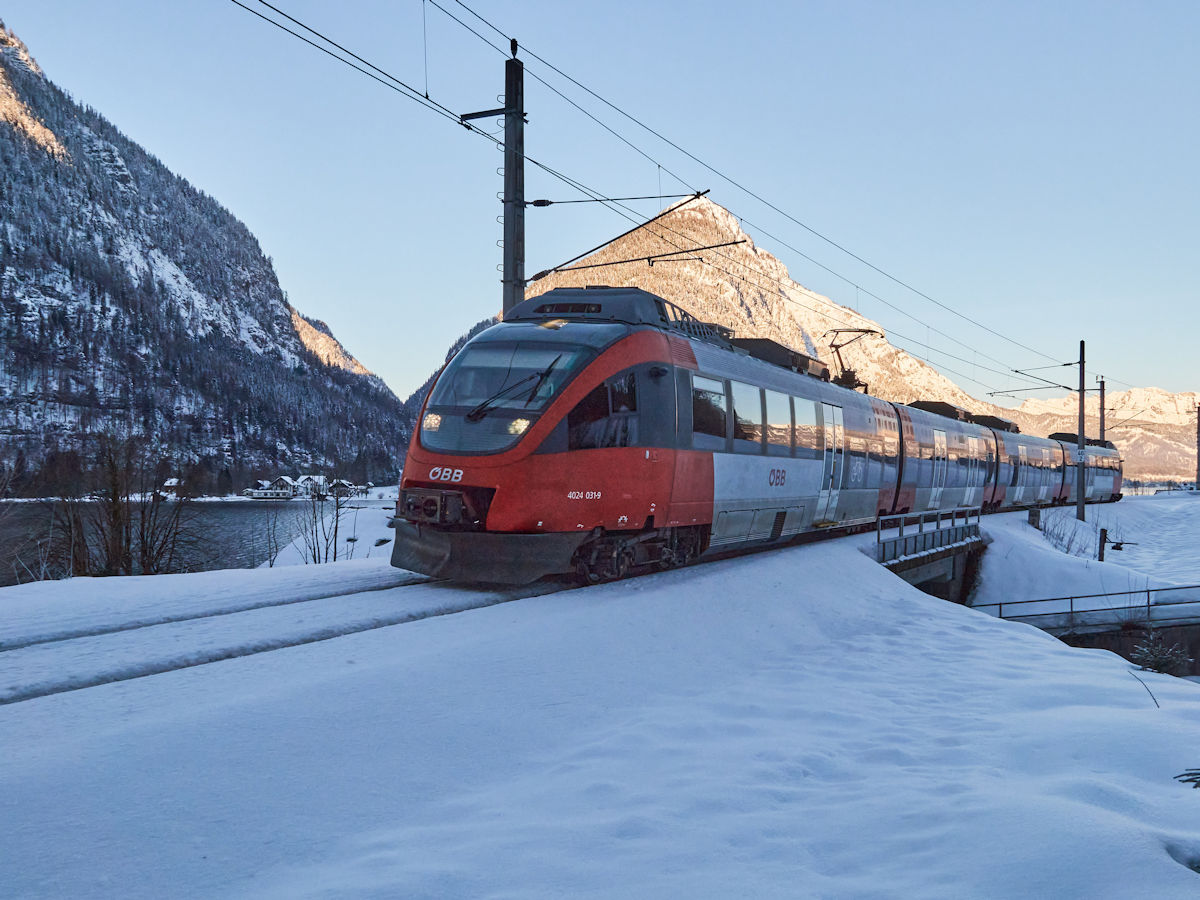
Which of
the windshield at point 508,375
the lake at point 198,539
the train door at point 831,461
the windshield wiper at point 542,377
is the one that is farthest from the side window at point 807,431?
the lake at point 198,539

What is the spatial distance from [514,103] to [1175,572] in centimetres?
3562

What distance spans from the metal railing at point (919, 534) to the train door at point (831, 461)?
1.16 meters

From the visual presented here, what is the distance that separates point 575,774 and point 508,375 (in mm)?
6848

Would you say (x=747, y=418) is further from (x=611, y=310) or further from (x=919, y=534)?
(x=919, y=534)

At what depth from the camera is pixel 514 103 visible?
1570cm

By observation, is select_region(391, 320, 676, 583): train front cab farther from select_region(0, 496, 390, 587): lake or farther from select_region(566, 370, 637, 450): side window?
select_region(0, 496, 390, 587): lake

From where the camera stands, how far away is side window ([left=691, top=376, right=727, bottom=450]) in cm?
1309

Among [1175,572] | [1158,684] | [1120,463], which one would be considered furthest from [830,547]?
[1120,463]

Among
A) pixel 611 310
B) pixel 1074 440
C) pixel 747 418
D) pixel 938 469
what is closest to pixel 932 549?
pixel 938 469

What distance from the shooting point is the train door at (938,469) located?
95.1 ft

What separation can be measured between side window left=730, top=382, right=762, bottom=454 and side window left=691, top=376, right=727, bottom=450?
0.49 m

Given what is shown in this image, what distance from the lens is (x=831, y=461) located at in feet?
63.5

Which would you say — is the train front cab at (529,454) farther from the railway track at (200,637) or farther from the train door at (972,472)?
the train door at (972,472)

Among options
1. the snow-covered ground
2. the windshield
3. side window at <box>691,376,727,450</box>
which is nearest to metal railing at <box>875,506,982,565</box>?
side window at <box>691,376,727,450</box>
